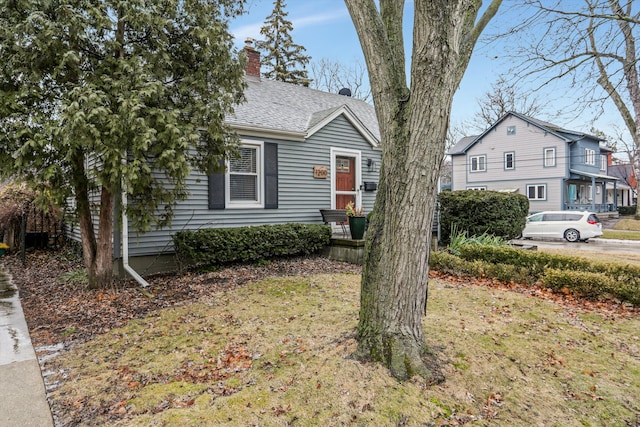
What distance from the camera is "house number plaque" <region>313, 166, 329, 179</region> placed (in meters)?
9.38

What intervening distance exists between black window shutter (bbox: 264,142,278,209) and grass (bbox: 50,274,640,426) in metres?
3.91

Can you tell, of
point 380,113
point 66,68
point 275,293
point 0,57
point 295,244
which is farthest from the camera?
point 295,244

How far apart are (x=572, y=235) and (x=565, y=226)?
1.44 ft

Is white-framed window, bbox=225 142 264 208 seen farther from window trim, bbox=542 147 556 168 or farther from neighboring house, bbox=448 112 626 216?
window trim, bbox=542 147 556 168

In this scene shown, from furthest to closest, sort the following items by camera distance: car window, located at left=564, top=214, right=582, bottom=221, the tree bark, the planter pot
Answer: car window, located at left=564, top=214, right=582, bottom=221
the planter pot
the tree bark

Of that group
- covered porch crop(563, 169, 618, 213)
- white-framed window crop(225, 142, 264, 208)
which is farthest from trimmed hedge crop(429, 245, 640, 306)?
covered porch crop(563, 169, 618, 213)

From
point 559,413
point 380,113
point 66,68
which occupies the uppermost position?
point 66,68

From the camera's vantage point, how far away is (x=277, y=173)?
8.66 metres

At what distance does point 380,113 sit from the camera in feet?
10.5

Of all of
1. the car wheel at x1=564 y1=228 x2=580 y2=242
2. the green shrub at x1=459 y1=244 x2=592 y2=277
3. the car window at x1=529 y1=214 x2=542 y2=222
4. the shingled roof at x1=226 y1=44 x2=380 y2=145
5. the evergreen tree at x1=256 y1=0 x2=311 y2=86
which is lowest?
the car wheel at x1=564 y1=228 x2=580 y2=242

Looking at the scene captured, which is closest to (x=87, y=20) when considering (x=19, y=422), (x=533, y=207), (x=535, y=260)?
(x=19, y=422)

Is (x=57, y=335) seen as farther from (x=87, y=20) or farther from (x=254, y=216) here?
(x=254, y=216)

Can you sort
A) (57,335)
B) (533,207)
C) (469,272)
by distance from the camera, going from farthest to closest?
1. (533,207)
2. (469,272)
3. (57,335)

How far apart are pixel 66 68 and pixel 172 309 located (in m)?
3.76
